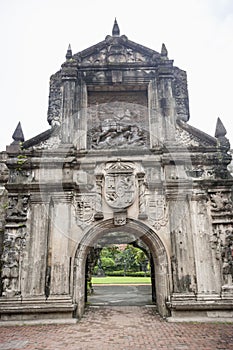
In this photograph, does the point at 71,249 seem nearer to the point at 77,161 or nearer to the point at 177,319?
the point at 77,161

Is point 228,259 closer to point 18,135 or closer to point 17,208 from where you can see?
point 17,208

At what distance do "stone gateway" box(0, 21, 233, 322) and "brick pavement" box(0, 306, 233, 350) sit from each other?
0.52 m

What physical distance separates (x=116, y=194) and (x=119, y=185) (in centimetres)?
30

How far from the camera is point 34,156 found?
9.32m

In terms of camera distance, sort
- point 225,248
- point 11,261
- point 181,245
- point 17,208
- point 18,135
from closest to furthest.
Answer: point 11,261
point 225,248
point 181,245
point 17,208
point 18,135

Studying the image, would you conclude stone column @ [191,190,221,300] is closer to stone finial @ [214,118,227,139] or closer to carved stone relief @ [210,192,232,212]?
carved stone relief @ [210,192,232,212]

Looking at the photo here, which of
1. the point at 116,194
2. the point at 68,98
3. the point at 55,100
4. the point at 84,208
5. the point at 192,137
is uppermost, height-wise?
the point at 55,100

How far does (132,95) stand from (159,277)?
6.27 meters

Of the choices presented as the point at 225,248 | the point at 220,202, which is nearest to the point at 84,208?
the point at 220,202

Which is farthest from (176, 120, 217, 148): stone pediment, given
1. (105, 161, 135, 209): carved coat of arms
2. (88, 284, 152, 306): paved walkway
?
(88, 284, 152, 306): paved walkway

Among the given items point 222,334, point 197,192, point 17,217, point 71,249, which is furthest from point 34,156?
point 222,334

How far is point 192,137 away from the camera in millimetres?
9719

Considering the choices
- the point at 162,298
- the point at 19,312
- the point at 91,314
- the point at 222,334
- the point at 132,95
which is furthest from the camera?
the point at 132,95

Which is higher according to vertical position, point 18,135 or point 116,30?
point 116,30
